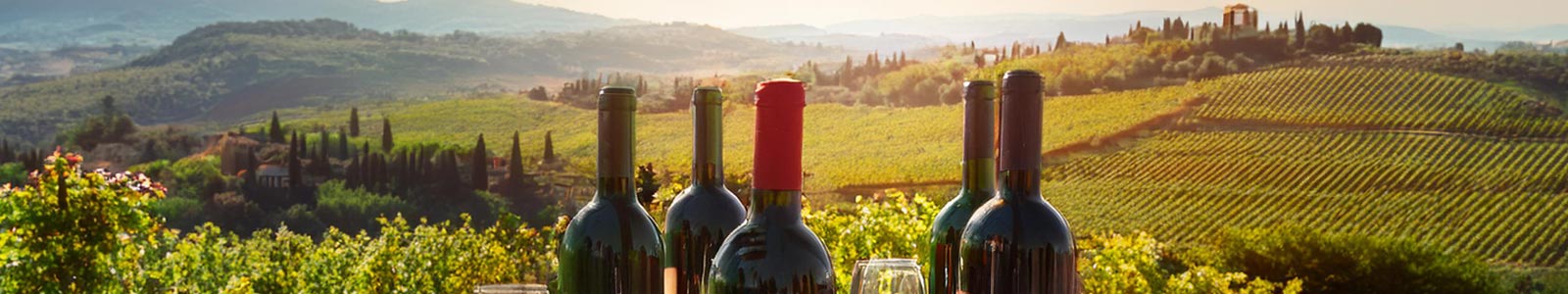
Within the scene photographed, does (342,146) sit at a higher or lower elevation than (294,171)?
higher

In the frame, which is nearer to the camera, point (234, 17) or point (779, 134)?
point (779, 134)

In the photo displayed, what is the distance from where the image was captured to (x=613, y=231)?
121cm

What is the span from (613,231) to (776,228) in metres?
0.17

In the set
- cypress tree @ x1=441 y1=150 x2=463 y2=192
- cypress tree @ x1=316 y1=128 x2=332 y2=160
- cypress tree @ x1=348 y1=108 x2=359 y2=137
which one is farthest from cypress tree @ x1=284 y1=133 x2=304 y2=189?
cypress tree @ x1=441 y1=150 x2=463 y2=192

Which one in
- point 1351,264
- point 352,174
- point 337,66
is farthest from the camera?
point 337,66

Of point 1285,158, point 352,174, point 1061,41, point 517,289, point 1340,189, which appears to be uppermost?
point 1061,41

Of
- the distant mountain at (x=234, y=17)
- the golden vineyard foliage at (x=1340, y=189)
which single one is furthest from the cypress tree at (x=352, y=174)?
the golden vineyard foliage at (x=1340, y=189)

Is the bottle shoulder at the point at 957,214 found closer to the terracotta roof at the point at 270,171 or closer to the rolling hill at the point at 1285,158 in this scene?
the rolling hill at the point at 1285,158

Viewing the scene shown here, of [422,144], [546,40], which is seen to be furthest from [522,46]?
[422,144]

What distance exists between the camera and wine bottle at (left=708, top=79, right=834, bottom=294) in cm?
109

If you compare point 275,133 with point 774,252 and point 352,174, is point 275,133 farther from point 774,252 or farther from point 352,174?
point 774,252

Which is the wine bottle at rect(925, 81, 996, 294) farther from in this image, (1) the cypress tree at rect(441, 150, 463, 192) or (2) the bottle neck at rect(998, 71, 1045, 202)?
(1) the cypress tree at rect(441, 150, 463, 192)

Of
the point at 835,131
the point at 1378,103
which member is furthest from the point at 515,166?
the point at 1378,103

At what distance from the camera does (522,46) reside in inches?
1677
